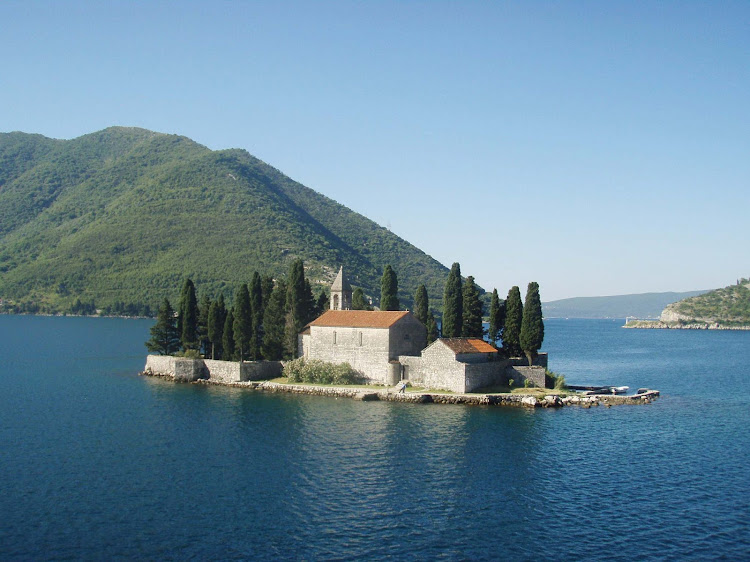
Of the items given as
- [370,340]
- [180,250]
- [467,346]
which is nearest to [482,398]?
[467,346]

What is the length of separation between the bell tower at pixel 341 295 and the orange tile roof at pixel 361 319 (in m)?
4.87

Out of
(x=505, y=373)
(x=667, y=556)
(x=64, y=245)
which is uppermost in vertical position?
(x=64, y=245)

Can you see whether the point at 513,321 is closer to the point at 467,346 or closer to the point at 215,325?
the point at 467,346

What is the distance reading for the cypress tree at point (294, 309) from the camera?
55062 mm

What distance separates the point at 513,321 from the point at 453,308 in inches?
188

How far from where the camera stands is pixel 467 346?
47.0 metres

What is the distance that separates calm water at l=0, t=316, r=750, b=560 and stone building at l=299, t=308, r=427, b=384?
5311mm

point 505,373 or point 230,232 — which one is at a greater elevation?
point 230,232

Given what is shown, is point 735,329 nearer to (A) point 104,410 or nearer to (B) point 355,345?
(B) point 355,345

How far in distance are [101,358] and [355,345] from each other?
123 ft

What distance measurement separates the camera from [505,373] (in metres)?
48.3

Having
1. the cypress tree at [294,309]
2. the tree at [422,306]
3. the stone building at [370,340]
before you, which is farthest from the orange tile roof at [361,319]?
the tree at [422,306]

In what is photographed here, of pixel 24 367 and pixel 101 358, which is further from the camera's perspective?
pixel 101 358

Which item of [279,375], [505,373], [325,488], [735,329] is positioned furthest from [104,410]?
[735,329]
